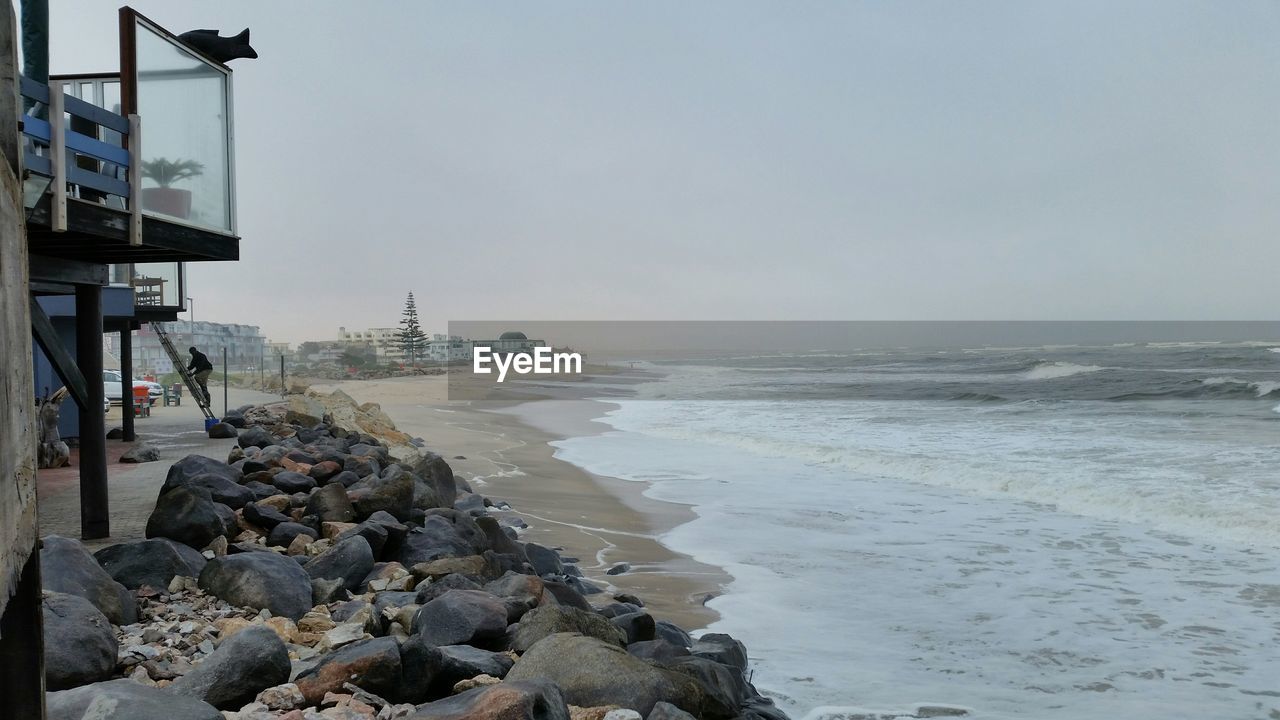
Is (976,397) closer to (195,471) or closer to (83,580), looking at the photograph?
(195,471)

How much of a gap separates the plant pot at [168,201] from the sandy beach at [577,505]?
181 inches

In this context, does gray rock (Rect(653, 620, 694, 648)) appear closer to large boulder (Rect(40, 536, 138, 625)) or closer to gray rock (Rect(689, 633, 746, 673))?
gray rock (Rect(689, 633, 746, 673))

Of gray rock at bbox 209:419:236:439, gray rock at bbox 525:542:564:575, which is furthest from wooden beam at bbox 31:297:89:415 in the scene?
gray rock at bbox 209:419:236:439

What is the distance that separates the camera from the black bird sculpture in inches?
295

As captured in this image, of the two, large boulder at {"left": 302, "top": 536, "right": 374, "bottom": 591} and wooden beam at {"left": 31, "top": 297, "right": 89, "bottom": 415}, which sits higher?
wooden beam at {"left": 31, "top": 297, "right": 89, "bottom": 415}

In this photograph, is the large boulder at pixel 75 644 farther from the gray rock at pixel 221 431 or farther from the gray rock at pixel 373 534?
the gray rock at pixel 221 431

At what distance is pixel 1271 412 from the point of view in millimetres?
24797

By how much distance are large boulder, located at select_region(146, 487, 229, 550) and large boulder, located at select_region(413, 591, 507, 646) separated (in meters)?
2.07

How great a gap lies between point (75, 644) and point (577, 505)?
855 centimetres

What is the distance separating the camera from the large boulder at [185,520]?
6480 mm

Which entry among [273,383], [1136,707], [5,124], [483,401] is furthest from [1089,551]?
[273,383]

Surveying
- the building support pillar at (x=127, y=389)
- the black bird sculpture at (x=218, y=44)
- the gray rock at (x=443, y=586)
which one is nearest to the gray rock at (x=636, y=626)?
the gray rock at (x=443, y=586)

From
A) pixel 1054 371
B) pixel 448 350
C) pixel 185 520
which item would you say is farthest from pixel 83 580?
pixel 448 350

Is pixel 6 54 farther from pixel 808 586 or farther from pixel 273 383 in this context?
pixel 273 383
